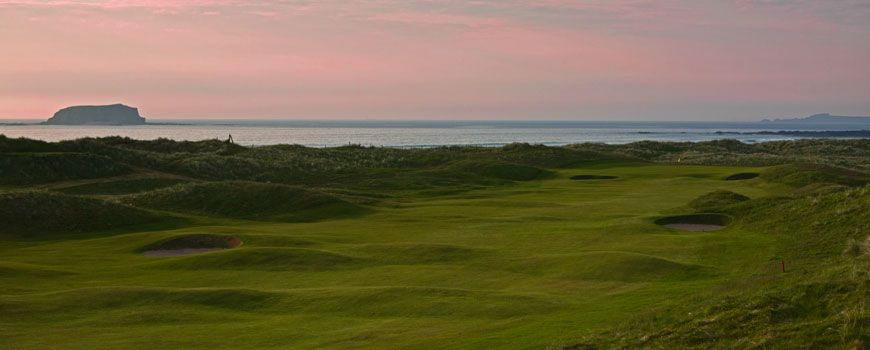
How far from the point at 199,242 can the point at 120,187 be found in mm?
27437

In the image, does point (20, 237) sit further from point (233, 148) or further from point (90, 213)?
point (233, 148)

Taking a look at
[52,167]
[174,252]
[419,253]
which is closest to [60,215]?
[174,252]

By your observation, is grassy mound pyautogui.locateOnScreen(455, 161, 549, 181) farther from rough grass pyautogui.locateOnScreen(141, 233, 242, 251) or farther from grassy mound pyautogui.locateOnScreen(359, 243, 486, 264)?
grassy mound pyautogui.locateOnScreen(359, 243, 486, 264)

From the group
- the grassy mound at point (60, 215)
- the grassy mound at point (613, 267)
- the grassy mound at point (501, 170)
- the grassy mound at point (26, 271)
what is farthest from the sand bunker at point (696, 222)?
the grassy mound at point (501, 170)

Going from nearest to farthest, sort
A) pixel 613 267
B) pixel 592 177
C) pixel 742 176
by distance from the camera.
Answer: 1. pixel 613 267
2. pixel 742 176
3. pixel 592 177

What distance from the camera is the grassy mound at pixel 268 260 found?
26344mm

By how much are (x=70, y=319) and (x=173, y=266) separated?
8.12 meters

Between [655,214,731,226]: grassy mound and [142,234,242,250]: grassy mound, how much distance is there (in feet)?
69.3

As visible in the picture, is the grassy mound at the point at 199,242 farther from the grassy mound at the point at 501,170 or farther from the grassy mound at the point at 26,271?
the grassy mound at the point at 501,170

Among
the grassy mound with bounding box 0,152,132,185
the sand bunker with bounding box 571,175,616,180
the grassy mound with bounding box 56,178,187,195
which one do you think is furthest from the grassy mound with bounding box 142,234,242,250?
the sand bunker with bounding box 571,175,616,180

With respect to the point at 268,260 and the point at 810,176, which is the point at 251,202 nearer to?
the point at 268,260

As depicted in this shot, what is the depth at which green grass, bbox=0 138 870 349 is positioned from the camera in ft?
48.0

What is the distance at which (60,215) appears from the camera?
3819 centimetres

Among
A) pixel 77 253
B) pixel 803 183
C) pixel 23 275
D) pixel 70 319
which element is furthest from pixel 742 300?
pixel 803 183
